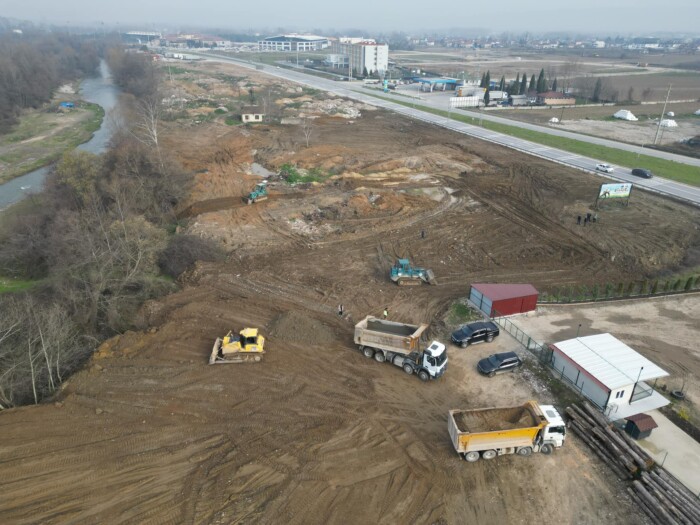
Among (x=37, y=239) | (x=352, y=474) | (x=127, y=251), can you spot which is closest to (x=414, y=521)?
(x=352, y=474)

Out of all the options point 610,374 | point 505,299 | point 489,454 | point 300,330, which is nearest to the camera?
point 489,454

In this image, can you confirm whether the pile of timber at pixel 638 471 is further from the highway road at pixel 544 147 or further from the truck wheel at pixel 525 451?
the highway road at pixel 544 147

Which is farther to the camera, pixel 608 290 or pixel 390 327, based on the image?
pixel 608 290

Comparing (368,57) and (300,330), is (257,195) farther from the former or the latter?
(368,57)

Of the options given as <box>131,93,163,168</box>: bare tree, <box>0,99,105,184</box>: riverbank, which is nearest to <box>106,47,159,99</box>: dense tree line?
<box>0,99,105,184</box>: riverbank

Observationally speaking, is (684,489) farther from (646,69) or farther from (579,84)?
(646,69)

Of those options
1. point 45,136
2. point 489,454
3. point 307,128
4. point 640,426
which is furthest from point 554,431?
point 45,136

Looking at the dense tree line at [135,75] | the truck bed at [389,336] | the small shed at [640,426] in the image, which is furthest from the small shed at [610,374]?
the dense tree line at [135,75]

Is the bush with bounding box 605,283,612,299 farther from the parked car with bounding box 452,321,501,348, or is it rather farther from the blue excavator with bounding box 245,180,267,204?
the blue excavator with bounding box 245,180,267,204
